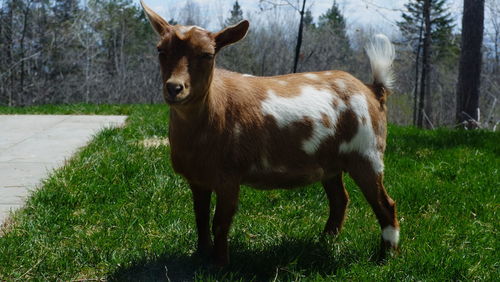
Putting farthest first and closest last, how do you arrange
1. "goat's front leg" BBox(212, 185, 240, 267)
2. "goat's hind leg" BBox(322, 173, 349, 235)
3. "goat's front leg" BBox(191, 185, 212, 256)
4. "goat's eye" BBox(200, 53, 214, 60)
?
"goat's hind leg" BBox(322, 173, 349, 235) → "goat's front leg" BBox(191, 185, 212, 256) → "goat's front leg" BBox(212, 185, 240, 267) → "goat's eye" BBox(200, 53, 214, 60)

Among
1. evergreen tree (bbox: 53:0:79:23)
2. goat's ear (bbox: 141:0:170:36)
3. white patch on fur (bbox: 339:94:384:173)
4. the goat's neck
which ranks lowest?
white patch on fur (bbox: 339:94:384:173)

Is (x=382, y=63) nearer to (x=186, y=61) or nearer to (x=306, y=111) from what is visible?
(x=306, y=111)

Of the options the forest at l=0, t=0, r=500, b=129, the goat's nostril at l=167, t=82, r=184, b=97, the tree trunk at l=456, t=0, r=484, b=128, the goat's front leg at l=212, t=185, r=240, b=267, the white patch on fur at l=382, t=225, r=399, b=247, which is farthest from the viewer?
the forest at l=0, t=0, r=500, b=129

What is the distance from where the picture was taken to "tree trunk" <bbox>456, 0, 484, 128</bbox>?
364 inches

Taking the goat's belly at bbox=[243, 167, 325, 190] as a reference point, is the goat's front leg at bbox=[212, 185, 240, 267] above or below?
below

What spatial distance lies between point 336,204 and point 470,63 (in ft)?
23.0

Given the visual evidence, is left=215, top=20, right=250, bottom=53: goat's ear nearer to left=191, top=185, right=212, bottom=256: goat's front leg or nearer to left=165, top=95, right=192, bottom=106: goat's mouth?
left=165, top=95, right=192, bottom=106: goat's mouth

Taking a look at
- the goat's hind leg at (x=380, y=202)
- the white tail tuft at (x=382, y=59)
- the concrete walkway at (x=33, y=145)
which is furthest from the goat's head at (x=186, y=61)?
the concrete walkway at (x=33, y=145)

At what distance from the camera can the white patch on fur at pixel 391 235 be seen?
11.0ft

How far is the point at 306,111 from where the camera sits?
3.21m

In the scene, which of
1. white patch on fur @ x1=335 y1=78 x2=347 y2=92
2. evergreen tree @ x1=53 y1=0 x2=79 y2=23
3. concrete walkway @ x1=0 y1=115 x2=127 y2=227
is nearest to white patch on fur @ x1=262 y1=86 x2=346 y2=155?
white patch on fur @ x1=335 y1=78 x2=347 y2=92

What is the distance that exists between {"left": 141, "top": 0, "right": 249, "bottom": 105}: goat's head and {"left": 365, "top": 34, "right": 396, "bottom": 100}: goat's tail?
4.41 feet

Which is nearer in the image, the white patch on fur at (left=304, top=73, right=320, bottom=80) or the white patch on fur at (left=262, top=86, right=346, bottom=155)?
the white patch on fur at (left=262, top=86, right=346, bottom=155)

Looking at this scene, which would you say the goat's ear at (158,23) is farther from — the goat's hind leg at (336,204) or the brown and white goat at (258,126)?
the goat's hind leg at (336,204)
